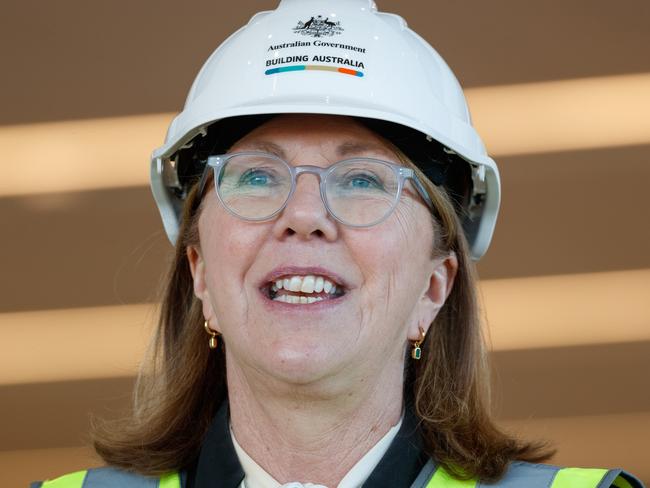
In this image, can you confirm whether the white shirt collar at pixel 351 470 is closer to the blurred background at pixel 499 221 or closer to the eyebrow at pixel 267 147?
the eyebrow at pixel 267 147

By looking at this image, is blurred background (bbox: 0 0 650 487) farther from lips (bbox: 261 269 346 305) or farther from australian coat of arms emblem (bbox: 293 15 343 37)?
lips (bbox: 261 269 346 305)

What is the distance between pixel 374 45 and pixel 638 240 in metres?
1.79

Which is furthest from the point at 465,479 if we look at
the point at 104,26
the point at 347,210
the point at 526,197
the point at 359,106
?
the point at 104,26

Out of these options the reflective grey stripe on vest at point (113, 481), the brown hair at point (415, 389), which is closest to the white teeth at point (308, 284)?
the brown hair at point (415, 389)

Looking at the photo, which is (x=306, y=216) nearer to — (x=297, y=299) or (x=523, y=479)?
(x=297, y=299)

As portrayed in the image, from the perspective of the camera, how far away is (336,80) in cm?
283

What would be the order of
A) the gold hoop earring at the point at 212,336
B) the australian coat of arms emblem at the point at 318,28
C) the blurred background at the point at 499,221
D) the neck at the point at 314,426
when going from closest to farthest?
the neck at the point at 314,426 < the australian coat of arms emblem at the point at 318,28 < the gold hoop earring at the point at 212,336 < the blurred background at the point at 499,221

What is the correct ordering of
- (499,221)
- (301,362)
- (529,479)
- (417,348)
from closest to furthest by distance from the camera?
1. (301,362)
2. (529,479)
3. (417,348)
4. (499,221)

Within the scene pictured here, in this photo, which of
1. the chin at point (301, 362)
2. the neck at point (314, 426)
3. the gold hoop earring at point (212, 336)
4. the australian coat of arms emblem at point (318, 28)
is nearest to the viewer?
the chin at point (301, 362)

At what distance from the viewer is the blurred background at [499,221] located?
14.3 feet

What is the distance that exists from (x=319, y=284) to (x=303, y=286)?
0.10 ft

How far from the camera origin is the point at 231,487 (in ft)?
9.23

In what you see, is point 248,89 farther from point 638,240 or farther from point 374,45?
point 638,240

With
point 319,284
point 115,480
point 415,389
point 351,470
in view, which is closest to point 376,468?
point 351,470
